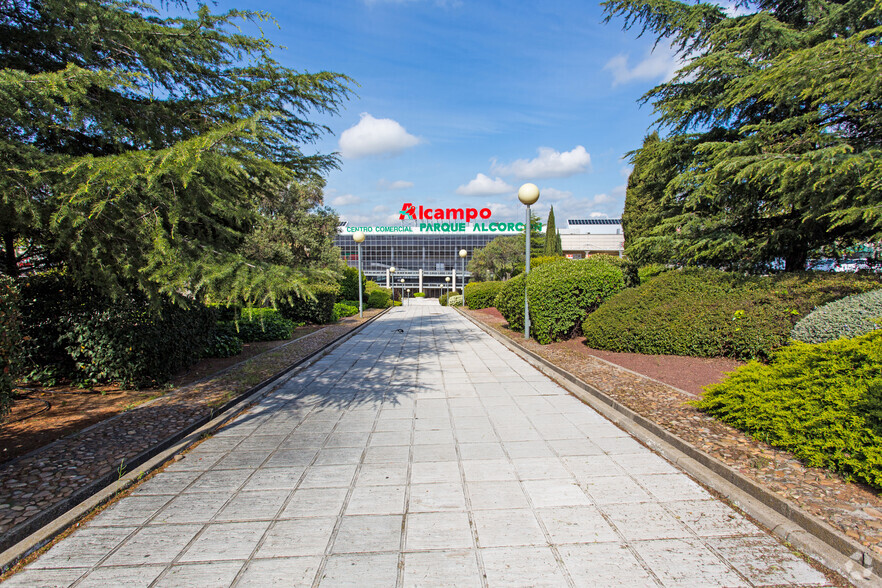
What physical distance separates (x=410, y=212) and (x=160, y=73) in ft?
224

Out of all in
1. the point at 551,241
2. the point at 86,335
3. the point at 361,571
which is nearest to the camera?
the point at 361,571

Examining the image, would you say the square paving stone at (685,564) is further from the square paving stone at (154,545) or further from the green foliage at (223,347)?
the green foliage at (223,347)

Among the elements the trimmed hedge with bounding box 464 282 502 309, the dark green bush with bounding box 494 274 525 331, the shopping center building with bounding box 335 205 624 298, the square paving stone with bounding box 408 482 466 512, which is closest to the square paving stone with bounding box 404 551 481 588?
the square paving stone with bounding box 408 482 466 512

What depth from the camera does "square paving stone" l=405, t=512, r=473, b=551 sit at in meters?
2.58

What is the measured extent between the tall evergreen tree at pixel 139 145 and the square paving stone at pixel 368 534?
2.10 m

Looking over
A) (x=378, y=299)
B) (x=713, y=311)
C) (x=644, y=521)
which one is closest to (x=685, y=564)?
(x=644, y=521)

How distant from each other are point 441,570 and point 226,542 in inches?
57.5

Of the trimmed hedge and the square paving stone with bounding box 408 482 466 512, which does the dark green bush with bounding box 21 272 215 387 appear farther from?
the trimmed hedge

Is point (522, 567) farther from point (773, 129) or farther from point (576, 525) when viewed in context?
point (773, 129)

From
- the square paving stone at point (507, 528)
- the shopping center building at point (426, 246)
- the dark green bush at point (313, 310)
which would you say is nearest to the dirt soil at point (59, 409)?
the square paving stone at point (507, 528)

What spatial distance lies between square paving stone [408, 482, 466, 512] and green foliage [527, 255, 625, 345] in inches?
288

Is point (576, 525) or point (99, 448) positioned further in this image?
point (99, 448)

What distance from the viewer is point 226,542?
266 centimetres

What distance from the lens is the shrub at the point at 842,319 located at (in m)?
5.54
